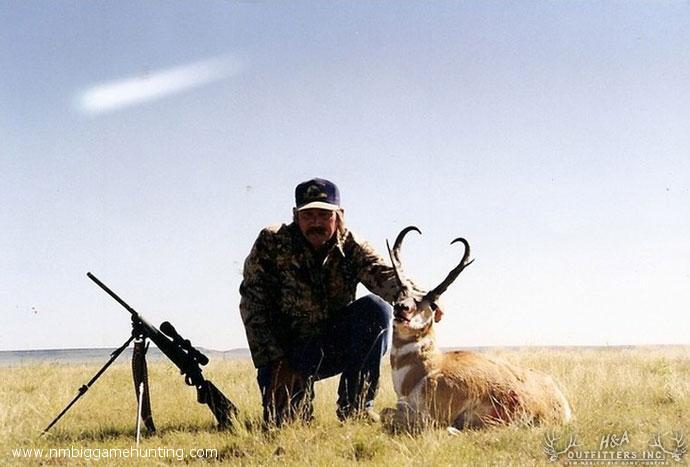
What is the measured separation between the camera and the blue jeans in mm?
6812

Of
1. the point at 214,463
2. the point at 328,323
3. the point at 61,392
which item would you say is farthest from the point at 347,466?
the point at 61,392

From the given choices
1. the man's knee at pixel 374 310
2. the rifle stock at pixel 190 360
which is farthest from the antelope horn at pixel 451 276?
the rifle stock at pixel 190 360

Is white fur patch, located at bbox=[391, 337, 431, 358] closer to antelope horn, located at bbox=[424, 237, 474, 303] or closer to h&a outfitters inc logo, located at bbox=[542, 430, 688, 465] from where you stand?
antelope horn, located at bbox=[424, 237, 474, 303]

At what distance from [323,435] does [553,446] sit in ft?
6.22

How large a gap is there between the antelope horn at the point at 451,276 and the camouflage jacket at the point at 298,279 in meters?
0.74

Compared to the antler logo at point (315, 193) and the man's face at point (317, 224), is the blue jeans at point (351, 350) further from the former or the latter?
the antler logo at point (315, 193)

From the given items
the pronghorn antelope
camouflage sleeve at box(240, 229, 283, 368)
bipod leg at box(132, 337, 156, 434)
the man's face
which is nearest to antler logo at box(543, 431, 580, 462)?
the pronghorn antelope

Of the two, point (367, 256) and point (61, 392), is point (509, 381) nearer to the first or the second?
point (367, 256)

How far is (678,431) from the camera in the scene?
5246mm

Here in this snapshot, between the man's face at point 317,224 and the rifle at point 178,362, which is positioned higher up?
the man's face at point 317,224

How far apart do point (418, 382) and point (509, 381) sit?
0.77m

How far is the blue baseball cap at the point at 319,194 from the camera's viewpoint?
6852 mm

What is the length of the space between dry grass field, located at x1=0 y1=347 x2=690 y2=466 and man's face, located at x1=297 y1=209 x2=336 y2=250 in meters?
1.81

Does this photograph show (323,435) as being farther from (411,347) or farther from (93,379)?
(93,379)
